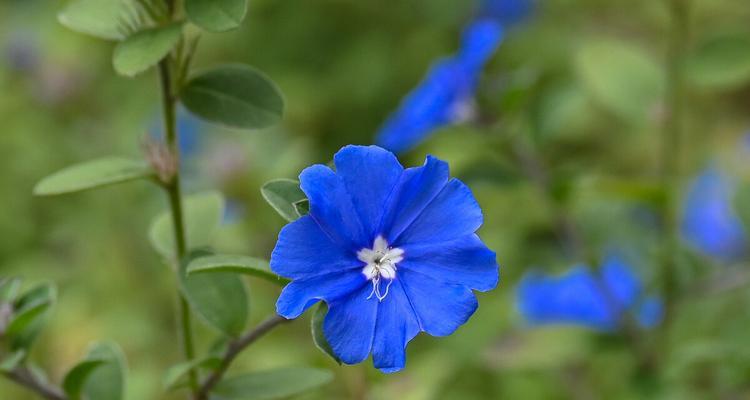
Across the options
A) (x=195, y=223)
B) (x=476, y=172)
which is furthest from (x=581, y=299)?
(x=195, y=223)

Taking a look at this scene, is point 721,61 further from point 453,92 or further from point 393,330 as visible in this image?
point 393,330

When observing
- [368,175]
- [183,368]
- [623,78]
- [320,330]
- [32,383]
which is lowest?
[32,383]

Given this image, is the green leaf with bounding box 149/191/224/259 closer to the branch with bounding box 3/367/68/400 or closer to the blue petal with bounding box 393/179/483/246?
the branch with bounding box 3/367/68/400

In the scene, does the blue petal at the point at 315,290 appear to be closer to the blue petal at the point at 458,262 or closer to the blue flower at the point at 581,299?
the blue petal at the point at 458,262

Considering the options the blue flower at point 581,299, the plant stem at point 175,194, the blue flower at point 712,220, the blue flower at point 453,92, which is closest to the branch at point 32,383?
the plant stem at point 175,194

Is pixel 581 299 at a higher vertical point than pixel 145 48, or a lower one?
higher

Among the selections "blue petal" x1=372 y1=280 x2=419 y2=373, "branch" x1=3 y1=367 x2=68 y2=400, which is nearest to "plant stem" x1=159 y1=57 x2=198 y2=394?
"branch" x1=3 y1=367 x2=68 y2=400
